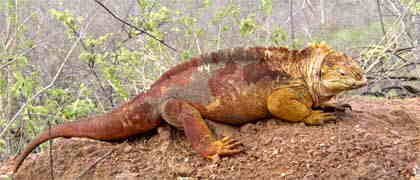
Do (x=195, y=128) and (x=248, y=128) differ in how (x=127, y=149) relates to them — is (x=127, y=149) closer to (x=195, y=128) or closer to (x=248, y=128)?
(x=195, y=128)

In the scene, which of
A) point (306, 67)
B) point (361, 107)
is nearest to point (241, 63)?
point (306, 67)

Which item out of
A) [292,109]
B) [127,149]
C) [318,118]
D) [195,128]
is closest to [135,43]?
[127,149]

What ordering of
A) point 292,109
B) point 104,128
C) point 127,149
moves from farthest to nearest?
1. point 104,128
2. point 127,149
3. point 292,109

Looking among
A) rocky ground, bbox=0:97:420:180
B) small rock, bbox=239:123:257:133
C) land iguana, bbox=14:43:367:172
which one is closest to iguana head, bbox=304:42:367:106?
land iguana, bbox=14:43:367:172

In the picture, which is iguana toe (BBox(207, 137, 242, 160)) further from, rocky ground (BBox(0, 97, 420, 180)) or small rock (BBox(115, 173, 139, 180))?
small rock (BBox(115, 173, 139, 180))

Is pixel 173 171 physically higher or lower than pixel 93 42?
lower

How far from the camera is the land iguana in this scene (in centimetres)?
423

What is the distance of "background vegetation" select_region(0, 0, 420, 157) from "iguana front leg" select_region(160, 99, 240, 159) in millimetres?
1033

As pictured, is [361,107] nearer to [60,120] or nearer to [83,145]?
[83,145]

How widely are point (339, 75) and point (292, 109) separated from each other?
501mm

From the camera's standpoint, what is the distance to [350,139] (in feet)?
12.7

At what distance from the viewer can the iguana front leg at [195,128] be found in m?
4.03

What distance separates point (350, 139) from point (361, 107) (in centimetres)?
150

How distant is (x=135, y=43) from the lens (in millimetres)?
10000
